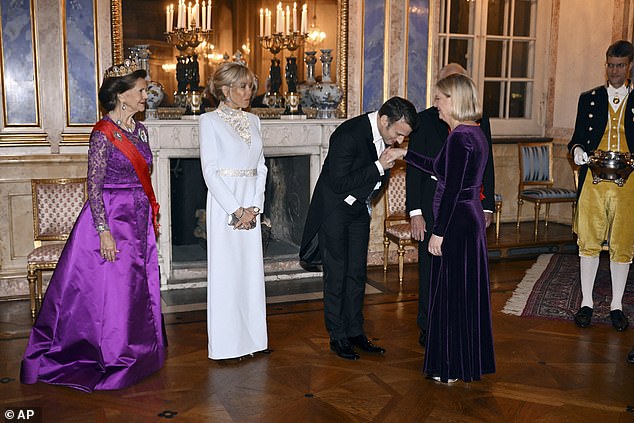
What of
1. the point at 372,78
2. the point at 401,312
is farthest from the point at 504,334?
the point at 372,78

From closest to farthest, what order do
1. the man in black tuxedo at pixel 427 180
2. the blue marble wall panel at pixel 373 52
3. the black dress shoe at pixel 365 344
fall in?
the man in black tuxedo at pixel 427 180
the black dress shoe at pixel 365 344
the blue marble wall panel at pixel 373 52

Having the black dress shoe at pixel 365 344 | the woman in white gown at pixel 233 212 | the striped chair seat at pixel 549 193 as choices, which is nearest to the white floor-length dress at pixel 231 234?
the woman in white gown at pixel 233 212

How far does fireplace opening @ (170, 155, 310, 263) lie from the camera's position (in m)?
6.37

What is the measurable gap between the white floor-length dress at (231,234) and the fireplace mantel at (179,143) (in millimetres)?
1707

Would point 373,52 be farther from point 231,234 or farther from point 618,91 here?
point 231,234

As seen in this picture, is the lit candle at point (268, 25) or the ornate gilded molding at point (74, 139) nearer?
the ornate gilded molding at point (74, 139)

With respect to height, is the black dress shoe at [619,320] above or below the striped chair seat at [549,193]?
below

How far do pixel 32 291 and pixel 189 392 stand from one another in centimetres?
194

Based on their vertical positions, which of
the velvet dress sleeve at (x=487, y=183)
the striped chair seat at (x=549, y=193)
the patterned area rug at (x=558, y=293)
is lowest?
the patterned area rug at (x=558, y=293)

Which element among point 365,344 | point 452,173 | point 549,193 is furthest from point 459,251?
point 549,193

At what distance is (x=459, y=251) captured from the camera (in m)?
3.61

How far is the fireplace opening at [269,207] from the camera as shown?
251 inches

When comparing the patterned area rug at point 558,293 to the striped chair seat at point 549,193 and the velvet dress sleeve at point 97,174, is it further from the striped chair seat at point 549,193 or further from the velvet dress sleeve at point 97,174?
the velvet dress sleeve at point 97,174

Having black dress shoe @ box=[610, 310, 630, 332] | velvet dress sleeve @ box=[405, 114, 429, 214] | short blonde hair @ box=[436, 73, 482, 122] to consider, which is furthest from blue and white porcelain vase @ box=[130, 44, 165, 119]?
black dress shoe @ box=[610, 310, 630, 332]
